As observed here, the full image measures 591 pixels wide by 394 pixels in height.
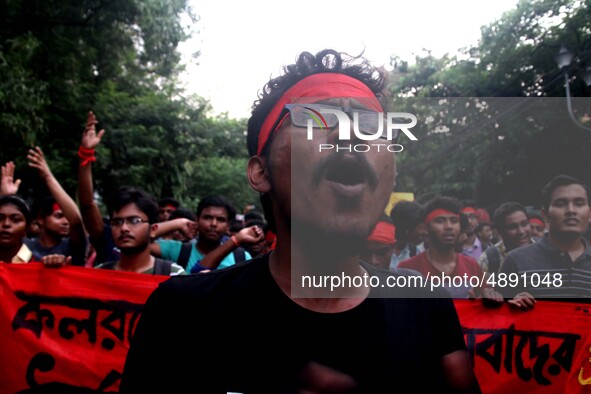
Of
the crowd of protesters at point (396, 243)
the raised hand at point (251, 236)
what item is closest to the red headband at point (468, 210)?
the crowd of protesters at point (396, 243)

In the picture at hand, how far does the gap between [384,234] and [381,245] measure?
0.15ft

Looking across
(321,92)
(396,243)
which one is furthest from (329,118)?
(396,243)

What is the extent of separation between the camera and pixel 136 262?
3521 millimetres

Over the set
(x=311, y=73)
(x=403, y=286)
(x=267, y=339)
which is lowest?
(x=267, y=339)

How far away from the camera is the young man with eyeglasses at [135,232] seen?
3.51 m

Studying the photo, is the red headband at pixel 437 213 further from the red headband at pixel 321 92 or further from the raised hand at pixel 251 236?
the raised hand at pixel 251 236

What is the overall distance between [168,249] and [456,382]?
3.33 meters

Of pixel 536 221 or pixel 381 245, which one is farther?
pixel 536 221

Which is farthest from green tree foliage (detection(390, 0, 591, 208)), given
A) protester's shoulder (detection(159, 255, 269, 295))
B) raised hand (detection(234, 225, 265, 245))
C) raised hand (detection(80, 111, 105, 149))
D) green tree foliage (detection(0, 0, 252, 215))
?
green tree foliage (detection(0, 0, 252, 215))

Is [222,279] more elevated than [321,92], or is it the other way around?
[321,92]

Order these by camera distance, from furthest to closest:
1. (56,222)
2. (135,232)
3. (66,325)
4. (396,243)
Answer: (56,222), (135,232), (66,325), (396,243)

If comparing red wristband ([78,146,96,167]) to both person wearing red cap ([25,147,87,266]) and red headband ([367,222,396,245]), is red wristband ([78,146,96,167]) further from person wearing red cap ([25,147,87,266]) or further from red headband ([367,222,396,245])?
red headband ([367,222,396,245])

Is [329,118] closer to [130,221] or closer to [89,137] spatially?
[130,221]

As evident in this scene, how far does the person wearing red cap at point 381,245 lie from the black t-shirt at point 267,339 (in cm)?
3
